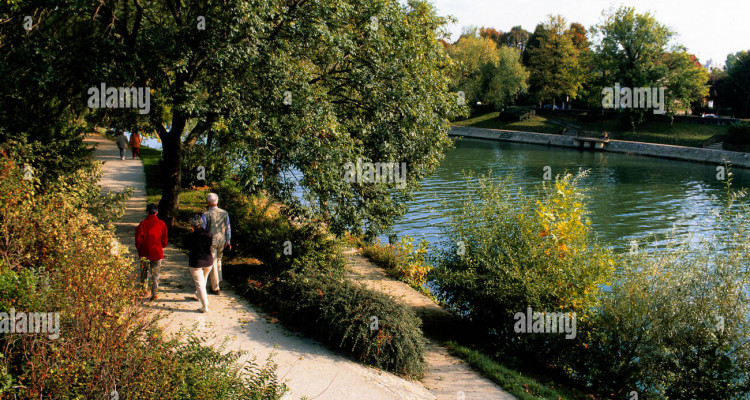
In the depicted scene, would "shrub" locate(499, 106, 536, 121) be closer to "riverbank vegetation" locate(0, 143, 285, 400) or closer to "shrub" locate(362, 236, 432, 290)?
"shrub" locate(362, 236, 432, 290)

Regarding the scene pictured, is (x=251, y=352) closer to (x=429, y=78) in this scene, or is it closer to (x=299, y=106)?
(x=299, y=106)

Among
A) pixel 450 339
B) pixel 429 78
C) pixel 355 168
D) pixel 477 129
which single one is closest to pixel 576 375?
pixel 450 339

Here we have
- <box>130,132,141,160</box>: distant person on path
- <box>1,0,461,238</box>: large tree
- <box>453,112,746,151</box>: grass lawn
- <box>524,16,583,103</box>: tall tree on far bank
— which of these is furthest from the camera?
<box>524,16,583,103</box>: tall tree on far bank

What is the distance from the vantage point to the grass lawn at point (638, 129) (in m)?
51.6

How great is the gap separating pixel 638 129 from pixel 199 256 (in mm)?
59195

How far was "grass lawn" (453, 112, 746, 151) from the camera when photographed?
169ft

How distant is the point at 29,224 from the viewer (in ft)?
24.6

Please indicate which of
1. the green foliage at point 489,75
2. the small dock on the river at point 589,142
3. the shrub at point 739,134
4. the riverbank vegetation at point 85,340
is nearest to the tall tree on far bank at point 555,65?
the green foliage at point 489,75

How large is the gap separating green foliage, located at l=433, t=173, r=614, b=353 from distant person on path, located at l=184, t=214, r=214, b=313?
5174 millimetres

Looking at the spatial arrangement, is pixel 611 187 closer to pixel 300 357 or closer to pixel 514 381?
pixel 514 381

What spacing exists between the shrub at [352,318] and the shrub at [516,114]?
64186 millimetres

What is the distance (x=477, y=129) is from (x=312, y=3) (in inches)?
2298

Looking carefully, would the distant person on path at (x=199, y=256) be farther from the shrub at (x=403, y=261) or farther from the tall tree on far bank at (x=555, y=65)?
the tall tree on far bank at (x=555, y=65)

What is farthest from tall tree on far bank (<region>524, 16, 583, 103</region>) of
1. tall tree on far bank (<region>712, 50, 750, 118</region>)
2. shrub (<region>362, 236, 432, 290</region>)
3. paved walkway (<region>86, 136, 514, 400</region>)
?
paved walkway (<region>86, 136, 514, 400</region>)
